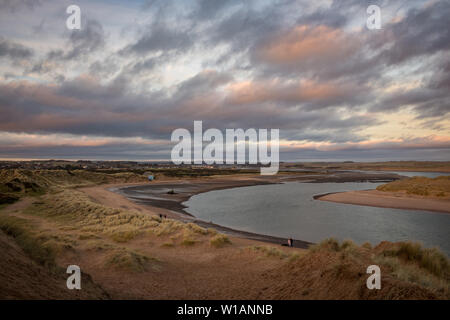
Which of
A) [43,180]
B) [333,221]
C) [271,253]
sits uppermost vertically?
[43,180]

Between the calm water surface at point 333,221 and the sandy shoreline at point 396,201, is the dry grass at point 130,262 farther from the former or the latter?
the sandy shoreline at point 396,201

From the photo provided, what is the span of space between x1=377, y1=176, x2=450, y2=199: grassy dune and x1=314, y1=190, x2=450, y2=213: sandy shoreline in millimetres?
1518

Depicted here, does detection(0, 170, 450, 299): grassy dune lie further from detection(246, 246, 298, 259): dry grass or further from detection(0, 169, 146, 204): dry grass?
detection(0, 169, 146, 204): dry grass

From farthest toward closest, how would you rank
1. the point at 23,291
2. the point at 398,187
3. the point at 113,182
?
the point at 113,182 → the point at 398,187 → the point at 23,291

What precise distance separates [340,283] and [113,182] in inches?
2911

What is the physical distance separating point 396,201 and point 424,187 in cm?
779

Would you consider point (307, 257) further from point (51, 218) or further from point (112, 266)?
point (51, 218)

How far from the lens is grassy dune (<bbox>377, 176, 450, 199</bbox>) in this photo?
3607 cm

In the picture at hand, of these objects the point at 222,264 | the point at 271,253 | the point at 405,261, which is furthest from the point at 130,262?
the point at 405,261

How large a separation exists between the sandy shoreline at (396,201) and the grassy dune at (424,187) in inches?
59.8

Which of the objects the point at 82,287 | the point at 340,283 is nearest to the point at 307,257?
the point at 340,283

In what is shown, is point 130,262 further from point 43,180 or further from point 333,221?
point 43,180

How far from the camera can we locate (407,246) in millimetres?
10273

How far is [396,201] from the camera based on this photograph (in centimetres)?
3481
